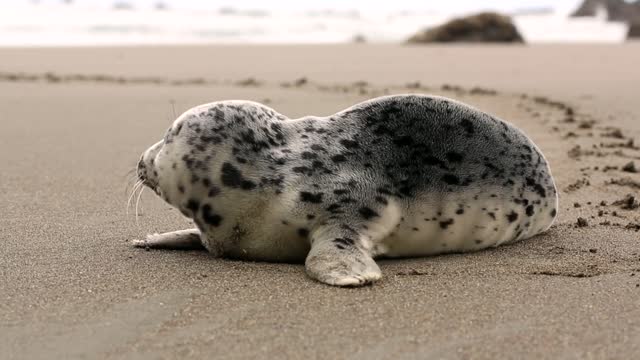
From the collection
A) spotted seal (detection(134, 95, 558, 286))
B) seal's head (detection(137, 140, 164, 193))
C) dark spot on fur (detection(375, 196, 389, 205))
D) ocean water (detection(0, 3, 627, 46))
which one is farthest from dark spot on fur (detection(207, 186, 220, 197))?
ocean water (detection(0, 3, 627, 46))

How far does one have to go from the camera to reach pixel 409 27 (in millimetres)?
22438

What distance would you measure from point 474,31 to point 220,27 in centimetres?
572

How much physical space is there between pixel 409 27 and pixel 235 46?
9.60 m

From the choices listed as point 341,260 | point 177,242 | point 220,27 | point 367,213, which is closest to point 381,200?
point 367,213

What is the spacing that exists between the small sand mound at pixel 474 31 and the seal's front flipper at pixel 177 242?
13.1 metres

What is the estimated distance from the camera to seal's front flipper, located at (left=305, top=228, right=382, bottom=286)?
281 centimetres

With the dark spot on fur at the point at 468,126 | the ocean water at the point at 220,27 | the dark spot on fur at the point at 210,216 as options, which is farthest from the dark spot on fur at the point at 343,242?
the ocean water at the point at 220,27

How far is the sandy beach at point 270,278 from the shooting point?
7.55ft

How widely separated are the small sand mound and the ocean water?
5.38 ft

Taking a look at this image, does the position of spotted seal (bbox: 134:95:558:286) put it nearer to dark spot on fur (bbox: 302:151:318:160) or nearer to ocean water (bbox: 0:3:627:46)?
dark spot on fur (bbox: 302:151:318:160)

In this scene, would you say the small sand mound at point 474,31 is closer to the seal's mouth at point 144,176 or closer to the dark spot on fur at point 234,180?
the seal's mouth at point 144,176

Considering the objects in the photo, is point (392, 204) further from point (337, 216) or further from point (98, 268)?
point (98, 268)

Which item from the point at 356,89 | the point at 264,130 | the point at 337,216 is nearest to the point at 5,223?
the point at 264,130

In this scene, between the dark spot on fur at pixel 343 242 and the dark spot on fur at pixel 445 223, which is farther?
the dark spot on fur at pixel 445 223
